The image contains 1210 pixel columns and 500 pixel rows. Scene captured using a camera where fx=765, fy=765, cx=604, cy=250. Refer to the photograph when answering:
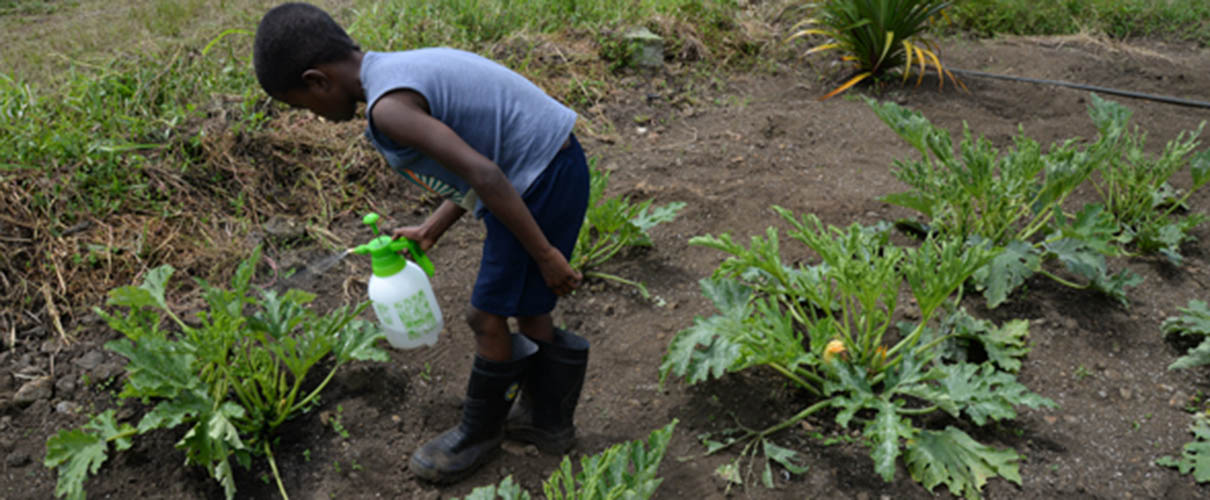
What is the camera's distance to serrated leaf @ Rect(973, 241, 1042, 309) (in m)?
2.37

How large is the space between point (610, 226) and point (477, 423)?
953mm

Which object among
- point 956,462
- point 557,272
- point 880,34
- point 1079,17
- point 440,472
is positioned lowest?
point 1079,17

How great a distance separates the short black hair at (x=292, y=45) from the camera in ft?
5.21

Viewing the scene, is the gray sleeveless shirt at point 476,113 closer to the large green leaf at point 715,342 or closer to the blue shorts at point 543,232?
the blue shorts at point 543,232

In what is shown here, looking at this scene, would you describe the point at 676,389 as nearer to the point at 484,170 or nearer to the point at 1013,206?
the point at 484,170

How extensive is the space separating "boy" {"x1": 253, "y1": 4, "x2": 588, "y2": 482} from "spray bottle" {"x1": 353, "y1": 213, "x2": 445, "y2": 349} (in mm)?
85

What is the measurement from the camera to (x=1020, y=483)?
185 cm

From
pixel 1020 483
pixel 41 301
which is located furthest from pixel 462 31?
pixel 1020 483

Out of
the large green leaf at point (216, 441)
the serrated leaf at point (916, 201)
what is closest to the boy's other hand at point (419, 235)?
the large green leaf at point (216, 441)

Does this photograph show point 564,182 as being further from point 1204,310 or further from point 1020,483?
point 1204,310

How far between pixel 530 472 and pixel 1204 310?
80.3 inches

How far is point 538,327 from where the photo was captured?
203 cm

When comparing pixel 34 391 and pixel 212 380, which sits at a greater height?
pixel 212 380

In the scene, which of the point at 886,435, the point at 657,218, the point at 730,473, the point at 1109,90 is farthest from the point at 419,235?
the point at 1109,90
